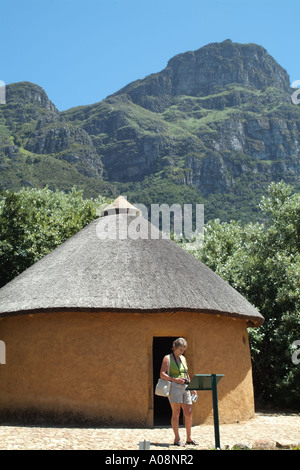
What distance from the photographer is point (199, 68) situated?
536 feet

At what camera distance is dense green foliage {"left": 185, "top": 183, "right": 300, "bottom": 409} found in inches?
611

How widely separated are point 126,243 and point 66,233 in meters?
9.77

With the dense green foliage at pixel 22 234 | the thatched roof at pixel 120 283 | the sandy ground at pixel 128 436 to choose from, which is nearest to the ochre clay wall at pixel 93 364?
the thatched roof at pixel 120 283

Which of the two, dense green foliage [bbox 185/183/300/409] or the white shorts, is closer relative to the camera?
the white shorts

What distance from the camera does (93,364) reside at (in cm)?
1027

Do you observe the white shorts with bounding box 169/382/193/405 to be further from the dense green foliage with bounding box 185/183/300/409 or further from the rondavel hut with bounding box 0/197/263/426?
the dense green foliage with bounding box 185/183/300/409

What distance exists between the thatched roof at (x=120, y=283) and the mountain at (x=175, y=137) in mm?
54056

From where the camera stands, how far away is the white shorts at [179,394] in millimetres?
7469

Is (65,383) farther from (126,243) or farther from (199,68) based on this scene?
(199,68)

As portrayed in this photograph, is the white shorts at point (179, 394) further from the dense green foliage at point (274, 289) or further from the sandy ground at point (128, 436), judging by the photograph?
the dense green foliage at point (274, 289)

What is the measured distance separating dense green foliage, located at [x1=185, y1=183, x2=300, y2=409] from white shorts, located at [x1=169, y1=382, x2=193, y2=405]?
8.23m

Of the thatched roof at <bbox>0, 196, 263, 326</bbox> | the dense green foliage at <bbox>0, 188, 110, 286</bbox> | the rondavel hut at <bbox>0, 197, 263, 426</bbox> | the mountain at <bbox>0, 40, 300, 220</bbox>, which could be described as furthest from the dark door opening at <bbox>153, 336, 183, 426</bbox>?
the mountain at <bbox>0, 40, 300, 220</bbox>

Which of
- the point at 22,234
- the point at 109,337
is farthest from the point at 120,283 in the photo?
the point at 22,234

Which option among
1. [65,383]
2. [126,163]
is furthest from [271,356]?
[126,163]
